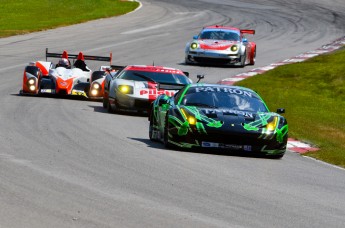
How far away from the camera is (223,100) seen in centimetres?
1633

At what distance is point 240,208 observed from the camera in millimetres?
10055

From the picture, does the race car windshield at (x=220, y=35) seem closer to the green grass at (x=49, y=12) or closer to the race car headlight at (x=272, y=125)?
the green grass at (x=49, y=12)

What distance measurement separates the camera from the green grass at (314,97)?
18750mm

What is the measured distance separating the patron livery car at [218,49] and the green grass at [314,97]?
1879mm

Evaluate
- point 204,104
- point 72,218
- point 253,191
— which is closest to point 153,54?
point 204,104

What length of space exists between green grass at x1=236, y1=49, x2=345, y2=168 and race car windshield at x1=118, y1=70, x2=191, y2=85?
2.43m

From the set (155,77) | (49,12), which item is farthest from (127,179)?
(49,12)

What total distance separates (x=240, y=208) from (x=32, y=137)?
620cm

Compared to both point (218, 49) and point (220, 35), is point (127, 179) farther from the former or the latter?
point (220, 35)

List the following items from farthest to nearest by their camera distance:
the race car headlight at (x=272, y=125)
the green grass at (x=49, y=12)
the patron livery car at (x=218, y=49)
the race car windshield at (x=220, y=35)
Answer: the green grass at (x=49, y=12) → the race car windshield at (x=220, y=35) → the patron livery car at (x=218, y=49) → the race car headlight at (x=272, y=125)

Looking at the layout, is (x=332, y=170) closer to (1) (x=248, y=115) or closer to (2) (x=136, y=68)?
(1) (x=248, y=115)

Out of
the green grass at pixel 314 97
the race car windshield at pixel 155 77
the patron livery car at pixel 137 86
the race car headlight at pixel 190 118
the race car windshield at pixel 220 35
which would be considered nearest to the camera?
the race car headlight at pixel 190 118

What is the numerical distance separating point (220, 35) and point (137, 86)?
1406 cm

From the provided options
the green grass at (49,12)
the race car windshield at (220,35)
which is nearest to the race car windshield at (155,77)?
the race car windshield at (220,35)
